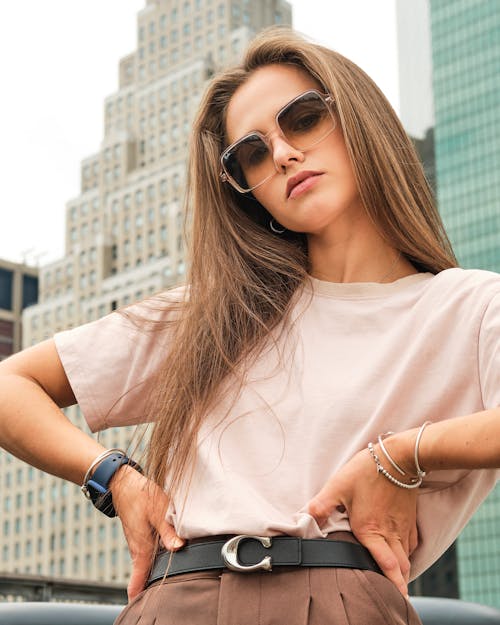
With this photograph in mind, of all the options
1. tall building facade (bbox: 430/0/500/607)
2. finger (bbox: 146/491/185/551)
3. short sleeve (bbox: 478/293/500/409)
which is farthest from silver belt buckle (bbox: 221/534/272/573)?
tall building facade (bbox: 430/0/500/607)

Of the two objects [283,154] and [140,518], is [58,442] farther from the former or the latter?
[283,154]

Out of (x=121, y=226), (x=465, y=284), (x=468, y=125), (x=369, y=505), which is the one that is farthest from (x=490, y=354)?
(x=121, y=226)

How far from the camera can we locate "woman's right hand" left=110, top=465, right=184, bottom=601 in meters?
1.60

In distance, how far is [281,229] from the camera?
1920mm

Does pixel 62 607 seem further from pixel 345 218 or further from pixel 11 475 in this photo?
pixel 11 475

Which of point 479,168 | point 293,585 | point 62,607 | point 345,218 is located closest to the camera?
point 293,585

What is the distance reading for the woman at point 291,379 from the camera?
57.0 inches

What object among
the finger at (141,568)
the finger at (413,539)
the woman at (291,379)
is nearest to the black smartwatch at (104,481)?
the woman at (291,379)

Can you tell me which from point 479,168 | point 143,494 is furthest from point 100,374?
point 479,168

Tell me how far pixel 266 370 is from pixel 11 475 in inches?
2821

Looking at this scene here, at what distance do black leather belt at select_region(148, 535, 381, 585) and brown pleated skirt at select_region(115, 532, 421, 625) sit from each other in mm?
14

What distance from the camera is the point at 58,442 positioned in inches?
67.4

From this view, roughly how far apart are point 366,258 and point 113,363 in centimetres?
48

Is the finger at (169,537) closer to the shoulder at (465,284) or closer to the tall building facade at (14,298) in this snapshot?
the shoulder at (465,284)
